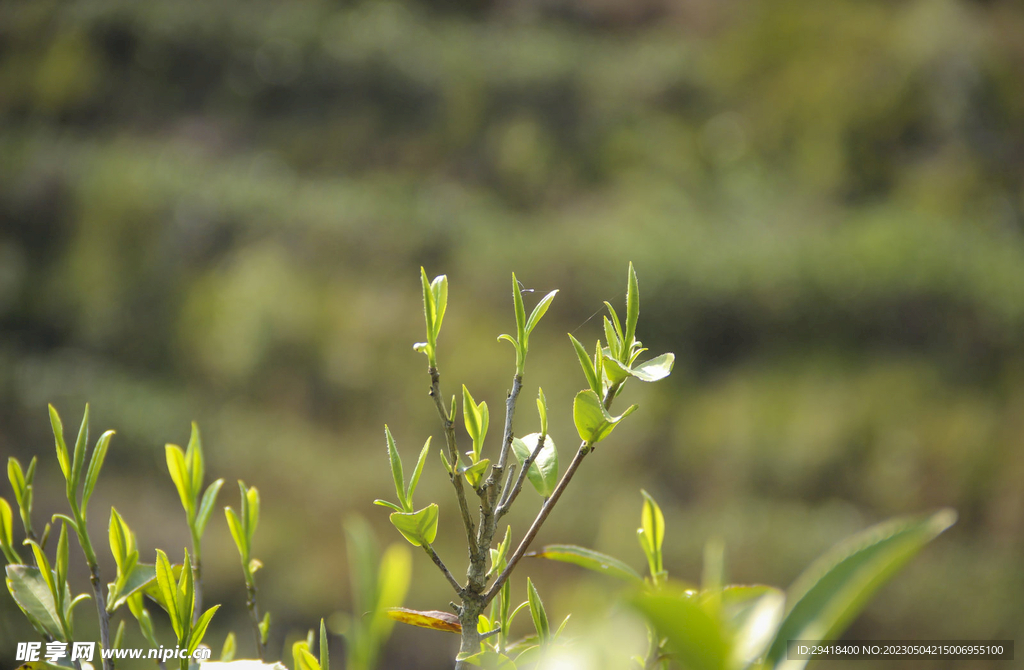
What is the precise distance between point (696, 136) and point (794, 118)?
0.68 feet

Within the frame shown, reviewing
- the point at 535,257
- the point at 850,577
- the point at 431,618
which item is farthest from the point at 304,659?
the point at 535,257

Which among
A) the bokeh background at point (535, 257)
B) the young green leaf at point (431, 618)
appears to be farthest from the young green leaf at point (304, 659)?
the bokeh background at point (535, 257)

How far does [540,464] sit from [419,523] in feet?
0.14

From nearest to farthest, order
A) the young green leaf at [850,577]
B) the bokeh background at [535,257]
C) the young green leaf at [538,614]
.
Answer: the young green leaf at [850,577]
the young green leaf at [538,614]
the bokeh background at [535,257]

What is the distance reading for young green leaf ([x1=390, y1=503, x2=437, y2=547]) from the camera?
147 millimetres

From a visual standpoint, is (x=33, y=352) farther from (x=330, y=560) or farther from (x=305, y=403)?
(x=330, y=560)

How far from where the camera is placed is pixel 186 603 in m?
0.17

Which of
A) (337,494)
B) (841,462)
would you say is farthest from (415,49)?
(841,462)

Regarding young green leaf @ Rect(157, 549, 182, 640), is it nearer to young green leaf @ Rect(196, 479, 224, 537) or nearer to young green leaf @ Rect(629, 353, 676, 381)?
young green leaf @ Rect(196, 479, 224, 537)

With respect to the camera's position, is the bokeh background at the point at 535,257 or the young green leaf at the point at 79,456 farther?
the bokeh background at the point at 535,257

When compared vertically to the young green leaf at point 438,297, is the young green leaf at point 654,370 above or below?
below

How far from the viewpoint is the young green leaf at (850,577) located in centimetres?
8

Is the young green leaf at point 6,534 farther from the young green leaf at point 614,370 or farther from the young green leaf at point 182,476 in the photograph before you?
the young green leaf at point 614,370

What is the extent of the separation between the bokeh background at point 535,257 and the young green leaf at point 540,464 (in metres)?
0.79
